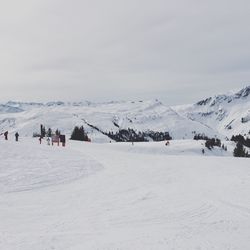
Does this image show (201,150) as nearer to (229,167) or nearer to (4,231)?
(229,167)

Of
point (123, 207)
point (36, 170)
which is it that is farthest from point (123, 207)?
point (36, 170)

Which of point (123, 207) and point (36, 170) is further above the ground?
point (36, 170)

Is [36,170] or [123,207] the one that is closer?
[123,207]

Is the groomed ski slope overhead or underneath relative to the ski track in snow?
underneath

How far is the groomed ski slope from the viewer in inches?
508

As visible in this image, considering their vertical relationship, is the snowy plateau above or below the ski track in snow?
below

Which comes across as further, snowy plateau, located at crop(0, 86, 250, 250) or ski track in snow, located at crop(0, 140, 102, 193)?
ski track in snow, located at crop(0, 140, 102, 193)

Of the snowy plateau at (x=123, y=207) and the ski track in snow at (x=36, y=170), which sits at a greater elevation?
the ski track in snow at (x=36, y=170)

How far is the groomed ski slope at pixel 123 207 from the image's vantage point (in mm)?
12891

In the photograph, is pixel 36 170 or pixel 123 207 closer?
pixel 123 207

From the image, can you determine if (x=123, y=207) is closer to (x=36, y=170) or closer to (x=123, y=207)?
(x=123, y=207)

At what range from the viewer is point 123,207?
18.0 metres

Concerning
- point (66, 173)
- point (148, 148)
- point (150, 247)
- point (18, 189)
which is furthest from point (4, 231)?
point (148, 148)

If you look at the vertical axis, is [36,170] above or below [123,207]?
above
